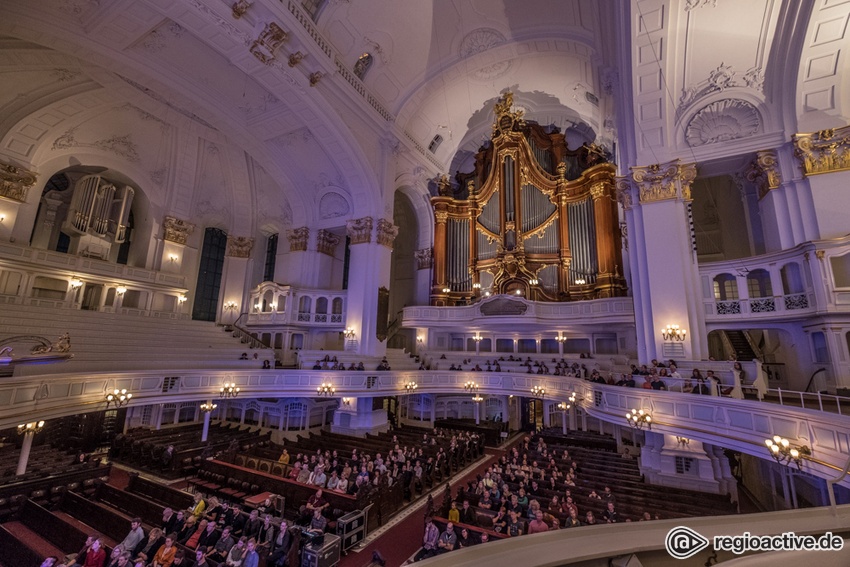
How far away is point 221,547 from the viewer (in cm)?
802

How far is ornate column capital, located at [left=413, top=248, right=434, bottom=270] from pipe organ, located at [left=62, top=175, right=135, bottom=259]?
1632cm

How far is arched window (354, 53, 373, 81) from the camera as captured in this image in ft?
60.8

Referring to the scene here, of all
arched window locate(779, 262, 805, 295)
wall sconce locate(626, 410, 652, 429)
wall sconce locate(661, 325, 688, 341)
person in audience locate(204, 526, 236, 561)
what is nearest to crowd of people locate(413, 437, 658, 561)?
wall sconce locate(626, 410, 652, 429)

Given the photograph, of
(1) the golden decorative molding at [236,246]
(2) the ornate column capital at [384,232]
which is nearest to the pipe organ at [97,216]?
(1) the golden decorative molding at [236,246]

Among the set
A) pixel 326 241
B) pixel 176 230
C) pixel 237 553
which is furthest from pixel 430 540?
pixel 176 230

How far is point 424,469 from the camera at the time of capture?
44.2ft

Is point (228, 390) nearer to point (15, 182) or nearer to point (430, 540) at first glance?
point (430, 540)

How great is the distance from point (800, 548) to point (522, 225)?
72.1ft

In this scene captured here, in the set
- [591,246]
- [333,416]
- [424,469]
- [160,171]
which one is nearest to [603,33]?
[591,246]

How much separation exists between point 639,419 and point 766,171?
10326 mm

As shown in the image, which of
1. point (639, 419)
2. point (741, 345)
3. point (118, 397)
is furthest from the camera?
point (741, 345)

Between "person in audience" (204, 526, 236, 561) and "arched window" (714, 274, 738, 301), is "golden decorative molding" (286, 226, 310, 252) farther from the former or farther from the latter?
"arched window" (714, 274, 738, 301)

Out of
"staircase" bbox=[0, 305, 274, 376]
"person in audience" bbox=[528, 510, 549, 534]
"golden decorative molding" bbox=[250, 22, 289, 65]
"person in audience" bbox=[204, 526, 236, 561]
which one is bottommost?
"person in audience" bbox=[204, 526, 236, 561]

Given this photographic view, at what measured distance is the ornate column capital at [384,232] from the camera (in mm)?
21375
